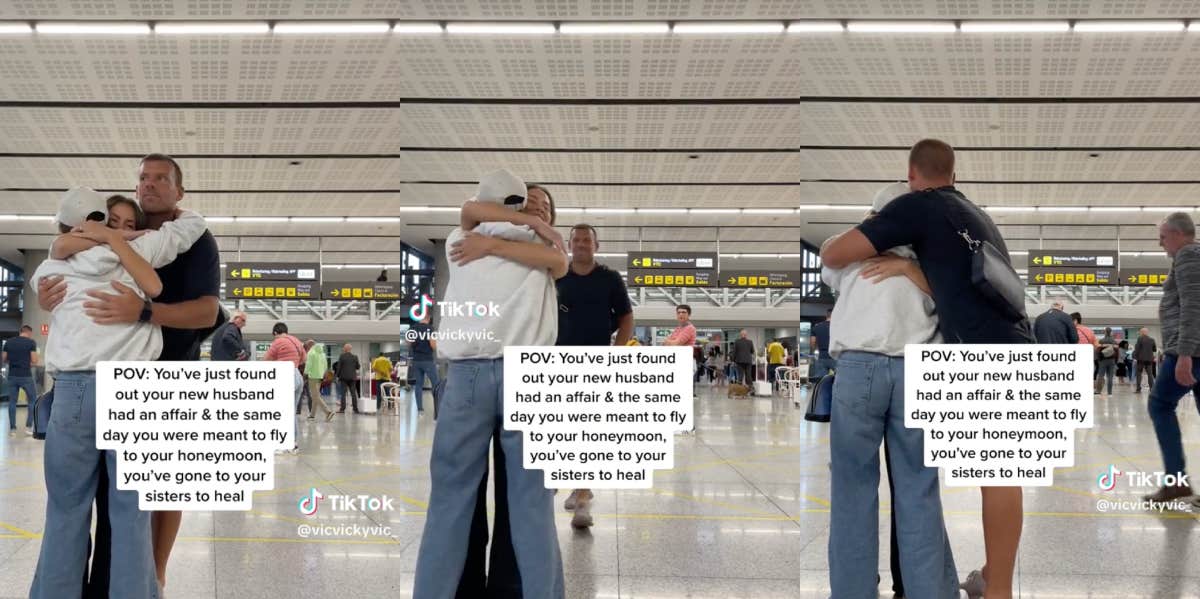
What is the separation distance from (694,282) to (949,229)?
96cm

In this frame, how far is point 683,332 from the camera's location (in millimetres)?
3828

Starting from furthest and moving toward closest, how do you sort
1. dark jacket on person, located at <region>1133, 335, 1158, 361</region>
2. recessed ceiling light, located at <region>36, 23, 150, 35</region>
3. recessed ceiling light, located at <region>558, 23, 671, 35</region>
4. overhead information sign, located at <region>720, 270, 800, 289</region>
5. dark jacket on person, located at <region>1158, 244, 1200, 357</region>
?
dark jacket on person, located at <region>1133, 335, 1158, 361</region> → recessed ceiling light, located at <region>36, 23, 150, 35</region> → dark jacket on person, located at <region>1158, 244, 1200, 357</region> → recessed ceiling light, located at <region>558, 23, 671, 35</region> → overhead information sign, located at <region>720, 270, 800, 289</region>

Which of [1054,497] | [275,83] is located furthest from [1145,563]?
[275,83]

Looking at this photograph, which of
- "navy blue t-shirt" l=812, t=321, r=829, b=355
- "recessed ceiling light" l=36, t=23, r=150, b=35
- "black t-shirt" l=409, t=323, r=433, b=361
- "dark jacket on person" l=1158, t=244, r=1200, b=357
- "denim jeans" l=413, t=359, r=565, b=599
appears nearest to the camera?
"denim jeans" l=413, t=359, r=565, b=599

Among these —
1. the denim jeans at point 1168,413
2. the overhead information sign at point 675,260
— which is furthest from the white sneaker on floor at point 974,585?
the denim jeans at point 1168,413

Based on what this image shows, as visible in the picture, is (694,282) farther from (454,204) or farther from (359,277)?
(359,277)

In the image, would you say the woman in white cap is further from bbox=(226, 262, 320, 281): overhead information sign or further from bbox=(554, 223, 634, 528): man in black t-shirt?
bbox=(554, 223, 634, 528): man in black t-shirt

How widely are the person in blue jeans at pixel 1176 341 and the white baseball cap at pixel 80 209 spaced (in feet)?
17.4

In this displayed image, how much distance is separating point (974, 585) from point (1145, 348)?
482 cm

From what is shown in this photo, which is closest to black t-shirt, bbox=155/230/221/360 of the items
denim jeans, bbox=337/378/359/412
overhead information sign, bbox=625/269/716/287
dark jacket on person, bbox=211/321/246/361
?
dark jacket on person, bbox=211/321/246/361

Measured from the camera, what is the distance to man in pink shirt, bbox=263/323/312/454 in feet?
13.5

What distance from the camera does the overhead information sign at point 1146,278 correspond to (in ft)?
17.2

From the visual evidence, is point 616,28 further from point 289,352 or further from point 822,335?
point 289,352

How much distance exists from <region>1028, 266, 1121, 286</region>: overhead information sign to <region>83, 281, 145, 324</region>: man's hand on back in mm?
3577
